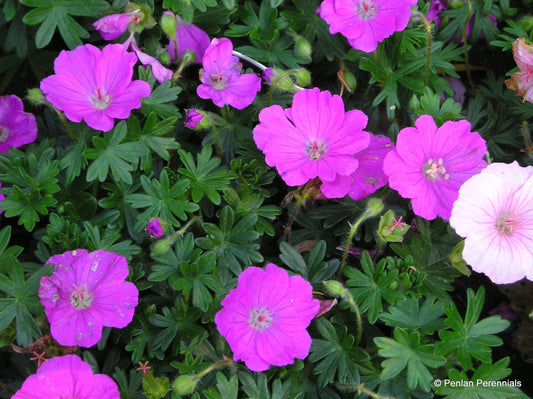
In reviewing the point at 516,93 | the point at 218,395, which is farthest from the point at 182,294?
the point at 516,93

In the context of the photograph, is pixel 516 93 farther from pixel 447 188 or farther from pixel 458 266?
pixel 458 266

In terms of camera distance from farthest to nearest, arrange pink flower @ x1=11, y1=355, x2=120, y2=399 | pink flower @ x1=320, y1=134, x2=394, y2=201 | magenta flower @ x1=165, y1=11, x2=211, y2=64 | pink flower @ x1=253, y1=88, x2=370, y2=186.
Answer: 1. magenta flower @ x1=165, y1=11, x2=211, y2=64
2. pink flower @ x1=320, y1=134, x2=394, y2=201
3. pink flower @ x1=253, y1=88, x2=370, y2=186
4. pink flower @ x1=11, y1=355, x2=120, y2=399

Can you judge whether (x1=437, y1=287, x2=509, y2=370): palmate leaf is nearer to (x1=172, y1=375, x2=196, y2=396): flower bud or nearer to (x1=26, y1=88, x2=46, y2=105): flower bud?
(x1=172, y1=375, x2=196, y2=396): flower bud

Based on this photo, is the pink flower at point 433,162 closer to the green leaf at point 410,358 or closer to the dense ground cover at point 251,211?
the dense ground cover at point 251,211

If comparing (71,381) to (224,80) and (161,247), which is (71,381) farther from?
(224,80)

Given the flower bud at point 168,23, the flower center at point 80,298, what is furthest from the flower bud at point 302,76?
the flower center at point 80,298

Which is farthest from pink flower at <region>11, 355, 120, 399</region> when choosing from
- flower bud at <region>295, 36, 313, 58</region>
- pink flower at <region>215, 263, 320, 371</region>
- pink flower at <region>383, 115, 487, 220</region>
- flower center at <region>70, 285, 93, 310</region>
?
flower bud at <region>295, 36, 313, 58</region>
